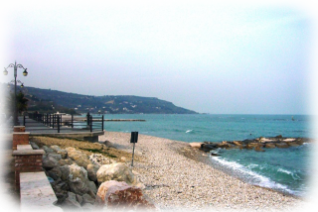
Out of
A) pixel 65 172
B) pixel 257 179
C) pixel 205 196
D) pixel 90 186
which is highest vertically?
pixel 65 172

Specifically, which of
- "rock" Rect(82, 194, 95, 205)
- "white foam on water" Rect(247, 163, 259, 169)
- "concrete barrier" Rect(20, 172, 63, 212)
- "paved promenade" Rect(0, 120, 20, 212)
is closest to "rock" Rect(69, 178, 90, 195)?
"rock" Rect(82, 194, 95, 205)

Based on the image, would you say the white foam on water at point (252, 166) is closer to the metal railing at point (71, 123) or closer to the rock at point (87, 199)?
the metal railing at point (71, 123)

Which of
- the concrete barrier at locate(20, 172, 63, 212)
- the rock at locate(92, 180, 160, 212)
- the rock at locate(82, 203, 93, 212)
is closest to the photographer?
the rock at locate(92, 180, 160, 212)

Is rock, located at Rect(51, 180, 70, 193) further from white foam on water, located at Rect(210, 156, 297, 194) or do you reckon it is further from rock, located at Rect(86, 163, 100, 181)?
white foam on water, located at Rect(210, 156, 297, 194)

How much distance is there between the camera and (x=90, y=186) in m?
8.35

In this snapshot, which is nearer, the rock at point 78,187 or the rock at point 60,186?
the rock at point 60,186

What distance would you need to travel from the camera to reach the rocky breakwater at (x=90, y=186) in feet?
12.1

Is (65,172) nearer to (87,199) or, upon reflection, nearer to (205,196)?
(87,199)

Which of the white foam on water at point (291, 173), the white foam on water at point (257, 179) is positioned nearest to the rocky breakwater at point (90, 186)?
the white foam on water at point (257, 179)

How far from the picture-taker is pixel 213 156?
85.4 ft

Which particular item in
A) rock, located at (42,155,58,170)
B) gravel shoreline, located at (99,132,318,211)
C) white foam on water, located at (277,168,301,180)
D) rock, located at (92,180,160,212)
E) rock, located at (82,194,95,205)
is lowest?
white foam on water, located at (277,168,301,180)

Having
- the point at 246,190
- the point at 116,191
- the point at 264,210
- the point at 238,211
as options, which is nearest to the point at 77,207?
the point at 116,191

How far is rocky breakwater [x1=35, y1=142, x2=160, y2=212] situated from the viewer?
369 centimetres

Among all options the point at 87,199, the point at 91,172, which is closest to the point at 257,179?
the point at 91,172
